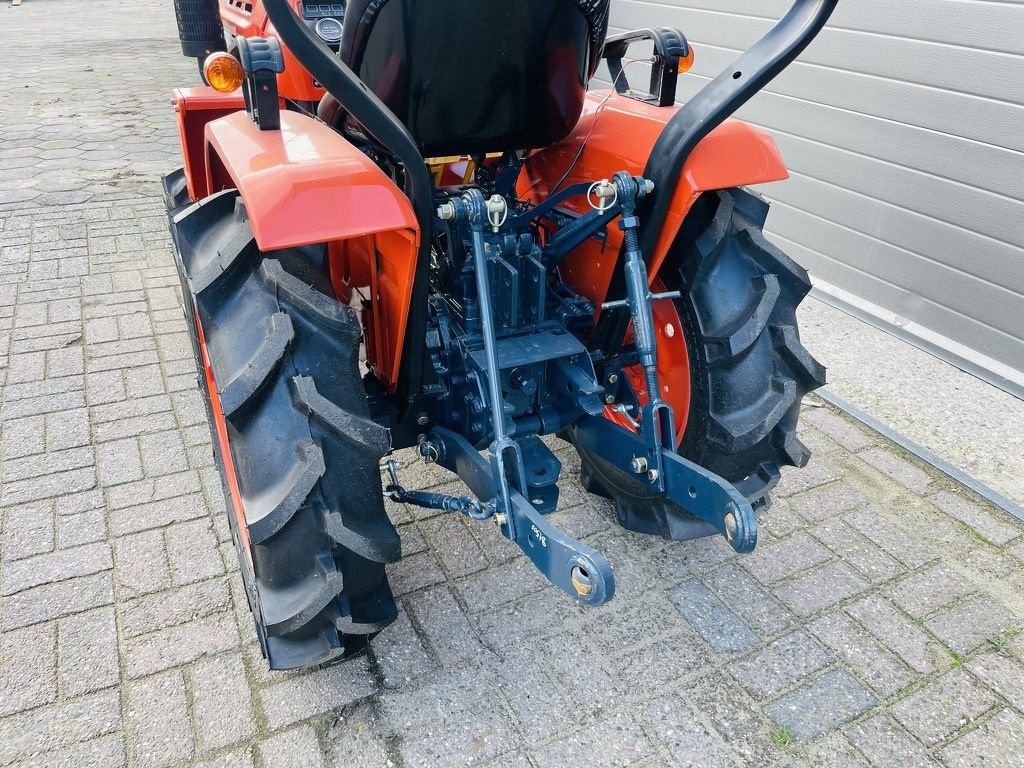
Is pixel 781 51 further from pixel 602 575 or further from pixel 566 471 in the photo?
pixel 566 471

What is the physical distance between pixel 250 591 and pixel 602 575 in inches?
34.4

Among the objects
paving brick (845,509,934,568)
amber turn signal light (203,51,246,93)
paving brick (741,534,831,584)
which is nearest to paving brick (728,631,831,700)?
paving brick (741,534,831,584)

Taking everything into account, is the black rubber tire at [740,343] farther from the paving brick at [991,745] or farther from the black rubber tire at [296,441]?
the black rubber tire at [296,441]

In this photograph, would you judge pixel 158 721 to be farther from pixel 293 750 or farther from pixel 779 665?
pixel 779 665

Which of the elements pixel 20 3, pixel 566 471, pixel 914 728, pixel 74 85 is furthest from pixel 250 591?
pixel 20 3

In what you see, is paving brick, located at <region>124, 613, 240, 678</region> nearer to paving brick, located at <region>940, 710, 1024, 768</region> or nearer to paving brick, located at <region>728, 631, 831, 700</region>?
paving brick, located at <region>728, 631, 831, 700</region>

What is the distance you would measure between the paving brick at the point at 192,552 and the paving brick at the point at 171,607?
0.05 meters

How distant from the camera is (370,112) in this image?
146 cm

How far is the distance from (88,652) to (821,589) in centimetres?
211

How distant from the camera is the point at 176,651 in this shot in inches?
78.7

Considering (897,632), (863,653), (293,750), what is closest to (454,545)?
(293,750)

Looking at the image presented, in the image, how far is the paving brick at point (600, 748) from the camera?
1772 mm

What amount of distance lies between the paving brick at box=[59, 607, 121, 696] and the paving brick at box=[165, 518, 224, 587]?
21 cm

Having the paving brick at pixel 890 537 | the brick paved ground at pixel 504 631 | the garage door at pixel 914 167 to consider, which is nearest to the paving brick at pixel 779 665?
the brick paved ground at pixel 504 631
